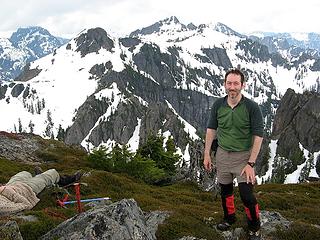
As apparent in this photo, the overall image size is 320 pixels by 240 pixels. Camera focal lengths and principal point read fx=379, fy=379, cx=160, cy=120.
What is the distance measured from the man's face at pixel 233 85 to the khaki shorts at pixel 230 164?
1.84 metres

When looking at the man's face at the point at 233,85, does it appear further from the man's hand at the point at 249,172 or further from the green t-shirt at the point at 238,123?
the man's hand at the point at 249,172

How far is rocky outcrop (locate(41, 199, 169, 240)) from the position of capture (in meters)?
9.88

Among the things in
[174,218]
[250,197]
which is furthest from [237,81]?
[174,218]

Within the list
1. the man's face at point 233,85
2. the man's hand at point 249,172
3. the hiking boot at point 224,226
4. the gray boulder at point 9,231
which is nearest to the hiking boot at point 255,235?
the hiking boot at point 224,226

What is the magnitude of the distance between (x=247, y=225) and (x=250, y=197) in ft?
6.48

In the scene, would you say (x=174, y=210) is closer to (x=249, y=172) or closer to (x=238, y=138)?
(x=249, y=172)

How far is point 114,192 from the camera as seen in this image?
79.3 ft

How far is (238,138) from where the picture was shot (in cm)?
1138

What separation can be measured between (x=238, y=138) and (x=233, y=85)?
1.62 meters

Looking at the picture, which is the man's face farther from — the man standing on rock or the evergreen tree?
the evergreen tree

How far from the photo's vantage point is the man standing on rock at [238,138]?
11.0 metres

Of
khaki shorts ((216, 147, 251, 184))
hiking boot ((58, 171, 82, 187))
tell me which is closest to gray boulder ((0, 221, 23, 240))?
khaki shorts ((216, 147, 251, 184))

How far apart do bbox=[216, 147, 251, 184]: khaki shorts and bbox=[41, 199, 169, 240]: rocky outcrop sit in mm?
3033

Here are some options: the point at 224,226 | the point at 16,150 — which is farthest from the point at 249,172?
the point at 16,150
